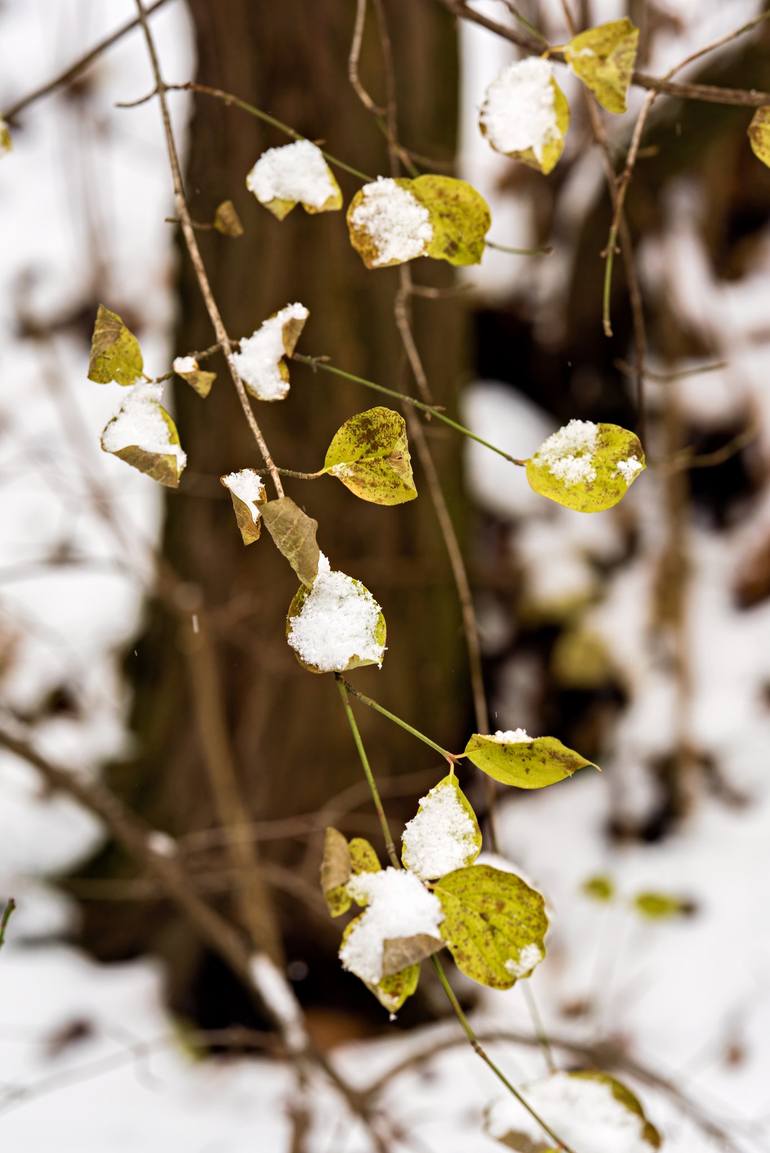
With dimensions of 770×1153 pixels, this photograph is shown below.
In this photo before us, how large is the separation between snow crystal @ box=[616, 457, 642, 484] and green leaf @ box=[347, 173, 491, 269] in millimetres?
141

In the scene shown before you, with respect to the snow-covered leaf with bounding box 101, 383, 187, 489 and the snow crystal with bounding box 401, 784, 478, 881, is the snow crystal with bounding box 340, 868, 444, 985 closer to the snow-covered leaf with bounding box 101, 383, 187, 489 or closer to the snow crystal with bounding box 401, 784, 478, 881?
the snow crystal with bounding box 401, 784, 478, 881

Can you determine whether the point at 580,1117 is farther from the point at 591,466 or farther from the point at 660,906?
the point at 660,906

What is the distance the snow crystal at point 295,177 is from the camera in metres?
0.47

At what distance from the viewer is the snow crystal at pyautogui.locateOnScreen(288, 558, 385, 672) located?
0.35 metres

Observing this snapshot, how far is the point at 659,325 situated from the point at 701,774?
3.13 ft

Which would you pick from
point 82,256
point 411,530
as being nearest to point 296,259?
point 411,530

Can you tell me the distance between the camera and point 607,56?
409mm

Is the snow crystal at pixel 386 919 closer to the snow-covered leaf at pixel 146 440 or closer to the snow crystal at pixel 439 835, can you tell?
the snow crystal at pixel 439 835

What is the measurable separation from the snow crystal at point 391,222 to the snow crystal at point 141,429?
13cm

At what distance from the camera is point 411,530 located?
1543 mm

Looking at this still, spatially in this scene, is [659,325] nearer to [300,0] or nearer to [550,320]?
[550,320]

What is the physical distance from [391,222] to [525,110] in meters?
0.08

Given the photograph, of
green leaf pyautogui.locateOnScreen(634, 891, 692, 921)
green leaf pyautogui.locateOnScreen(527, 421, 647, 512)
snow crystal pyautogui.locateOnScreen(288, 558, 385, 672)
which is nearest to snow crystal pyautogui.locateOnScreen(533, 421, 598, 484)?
green leaf pyautogui.locateOnScreen(527, 421, 647, 512)

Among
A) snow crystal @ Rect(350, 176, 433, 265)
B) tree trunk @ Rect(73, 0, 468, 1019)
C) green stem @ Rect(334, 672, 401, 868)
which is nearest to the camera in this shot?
green stem @ Rect(334, 672, 401, 868)
